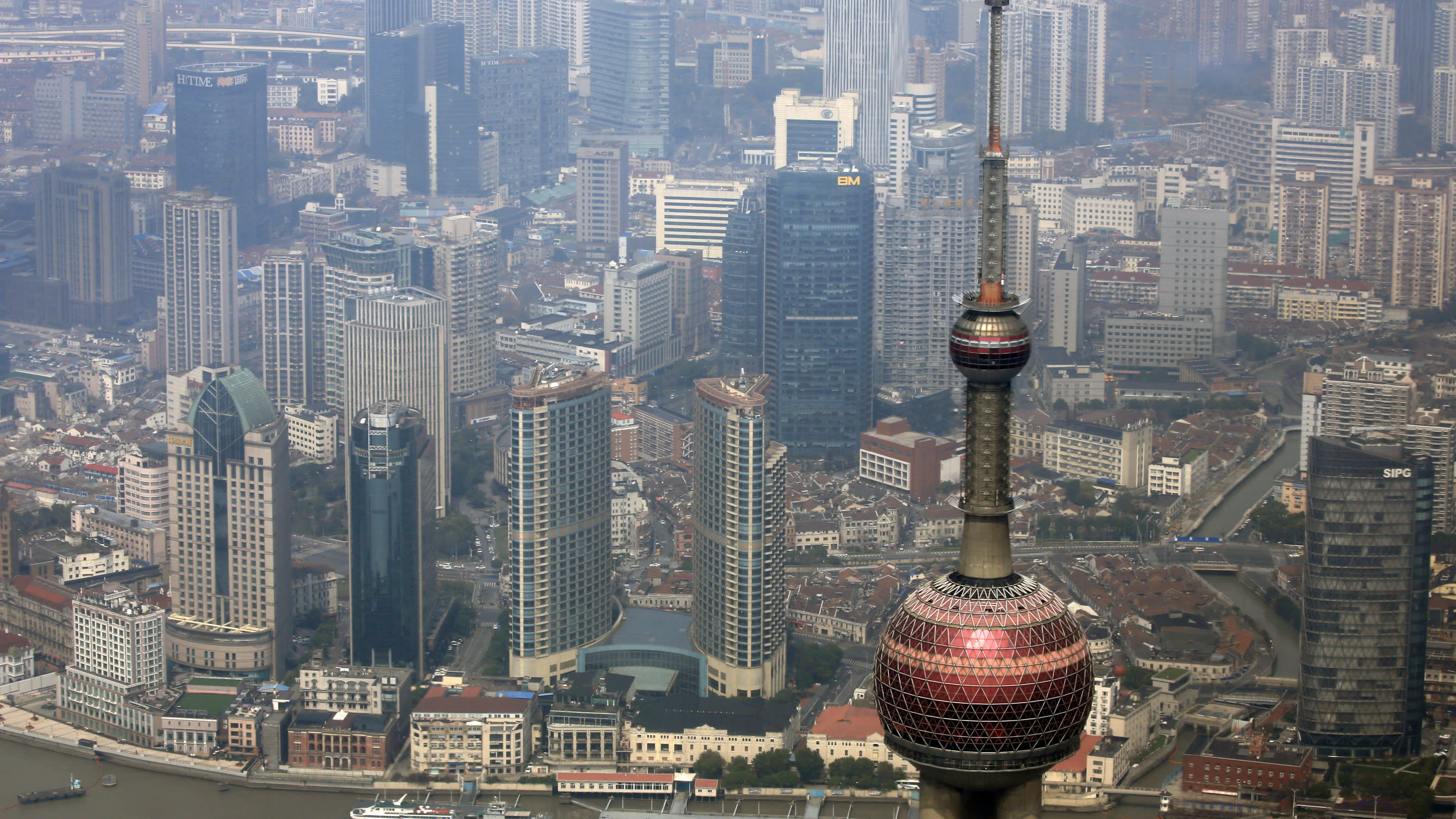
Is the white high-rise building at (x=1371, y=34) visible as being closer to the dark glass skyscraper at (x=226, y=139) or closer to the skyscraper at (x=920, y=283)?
the skyscraper at (x=920, y=283)

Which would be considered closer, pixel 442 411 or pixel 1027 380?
pixel 442 411

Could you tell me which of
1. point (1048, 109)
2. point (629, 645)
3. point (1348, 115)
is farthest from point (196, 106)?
point (629, 645)

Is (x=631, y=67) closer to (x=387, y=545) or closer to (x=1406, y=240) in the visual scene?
(x=1406, y=240)

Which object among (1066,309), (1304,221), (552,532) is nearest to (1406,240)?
(1304,221)

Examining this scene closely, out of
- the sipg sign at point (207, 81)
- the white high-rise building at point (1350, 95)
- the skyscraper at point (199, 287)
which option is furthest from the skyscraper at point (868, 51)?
the skyscraper at point (199, 287)

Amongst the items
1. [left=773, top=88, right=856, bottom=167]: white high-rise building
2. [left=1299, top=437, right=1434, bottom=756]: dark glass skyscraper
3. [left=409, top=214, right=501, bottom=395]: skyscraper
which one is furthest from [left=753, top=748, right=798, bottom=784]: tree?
[left=773, top=88, right=856, bottom=167]: white high-rise building

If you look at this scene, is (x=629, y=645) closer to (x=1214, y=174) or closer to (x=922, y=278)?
(x=922, y=278)
